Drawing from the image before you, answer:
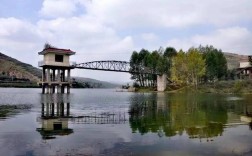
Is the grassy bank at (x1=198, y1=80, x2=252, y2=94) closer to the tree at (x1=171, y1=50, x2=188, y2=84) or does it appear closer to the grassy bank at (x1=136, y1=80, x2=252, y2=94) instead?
the grassy bank at (x1=136, y1=80, x2=252, y2=94)

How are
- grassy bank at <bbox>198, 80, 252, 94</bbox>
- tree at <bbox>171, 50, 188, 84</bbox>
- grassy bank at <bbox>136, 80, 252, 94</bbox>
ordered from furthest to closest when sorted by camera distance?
tree at <bbox>171, 50, 188, 84</bbox>
grassy bank at <bbox>136, 80, 252, 94</bbox>
grassy bank at <bbox>198, 80, 252, 94</bbox>

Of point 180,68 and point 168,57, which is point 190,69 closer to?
point 180,68

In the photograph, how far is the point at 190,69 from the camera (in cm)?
12050

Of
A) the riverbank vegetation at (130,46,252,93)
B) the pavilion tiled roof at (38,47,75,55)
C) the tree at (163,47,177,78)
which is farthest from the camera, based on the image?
the tree at (163,47,177,78)

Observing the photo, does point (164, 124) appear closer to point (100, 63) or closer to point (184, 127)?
point (184, 127)

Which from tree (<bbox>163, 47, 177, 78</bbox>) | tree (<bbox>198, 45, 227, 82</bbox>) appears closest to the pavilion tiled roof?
tree (<bbox>163, 47, 177, 78</bbox>)

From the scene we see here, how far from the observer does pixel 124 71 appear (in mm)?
149750

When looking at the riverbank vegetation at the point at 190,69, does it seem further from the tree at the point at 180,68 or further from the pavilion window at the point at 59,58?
the pavilion window at the point at 59,58

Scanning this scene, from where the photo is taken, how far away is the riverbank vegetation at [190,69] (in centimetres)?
11825

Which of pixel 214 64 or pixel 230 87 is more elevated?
pixel 214 64

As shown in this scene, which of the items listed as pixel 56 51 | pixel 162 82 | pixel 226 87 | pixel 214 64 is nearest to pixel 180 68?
pixel 162 82

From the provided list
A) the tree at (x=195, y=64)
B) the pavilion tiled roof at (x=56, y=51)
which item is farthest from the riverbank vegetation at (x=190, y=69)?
the pavilion tiled roof at (x=56, y=51)

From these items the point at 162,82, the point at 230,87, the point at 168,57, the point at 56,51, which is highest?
the point at 168,57

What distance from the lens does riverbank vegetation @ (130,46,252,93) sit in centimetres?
11825
